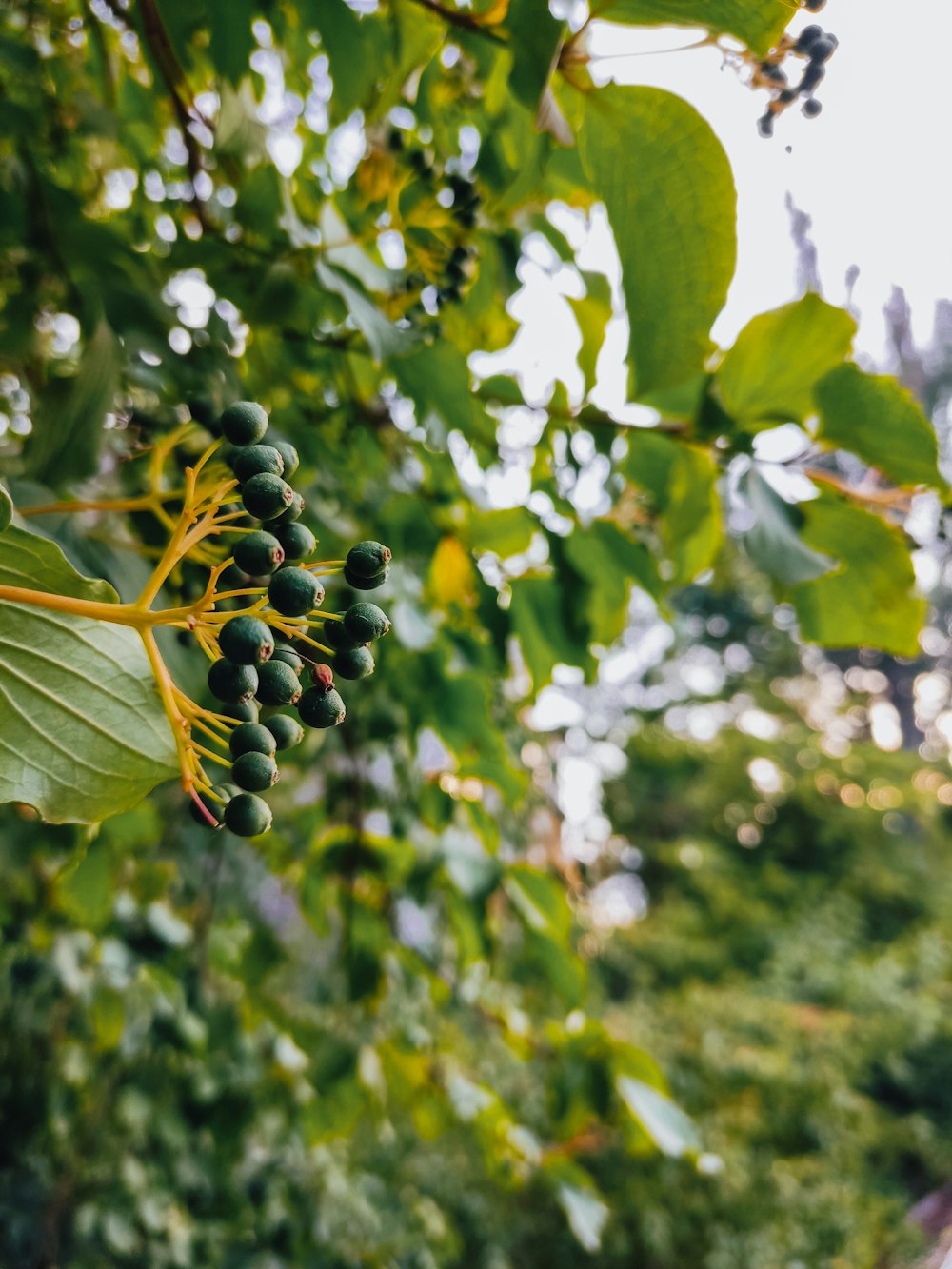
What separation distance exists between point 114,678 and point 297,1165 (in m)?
2.18

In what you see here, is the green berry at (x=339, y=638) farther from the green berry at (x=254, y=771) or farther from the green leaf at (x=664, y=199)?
the green leaf at (x=664, y=199)

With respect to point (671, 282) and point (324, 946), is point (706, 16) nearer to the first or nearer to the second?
point (671, 282)

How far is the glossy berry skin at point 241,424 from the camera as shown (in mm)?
441

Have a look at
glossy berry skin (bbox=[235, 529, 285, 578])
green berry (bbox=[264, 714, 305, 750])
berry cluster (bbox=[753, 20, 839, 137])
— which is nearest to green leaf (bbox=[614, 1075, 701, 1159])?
green berry (bbox=[264, 714, 305, 750])

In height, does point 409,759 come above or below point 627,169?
below

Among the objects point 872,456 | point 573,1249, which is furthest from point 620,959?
point 872,456

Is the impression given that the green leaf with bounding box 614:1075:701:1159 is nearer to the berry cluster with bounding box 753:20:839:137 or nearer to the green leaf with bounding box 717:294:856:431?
the green leaf with bounding box 717:294:856:431

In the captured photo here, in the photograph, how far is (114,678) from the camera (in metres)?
0.43

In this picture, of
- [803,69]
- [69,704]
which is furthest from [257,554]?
[803,69]

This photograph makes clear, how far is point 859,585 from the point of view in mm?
734

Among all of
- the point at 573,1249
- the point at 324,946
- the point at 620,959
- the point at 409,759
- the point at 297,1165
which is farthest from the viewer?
the point at 620,959

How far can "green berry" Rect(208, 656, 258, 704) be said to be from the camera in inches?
16.8

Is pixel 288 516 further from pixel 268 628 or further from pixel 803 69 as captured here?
pixel 803 69

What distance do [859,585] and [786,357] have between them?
0.66 feet
